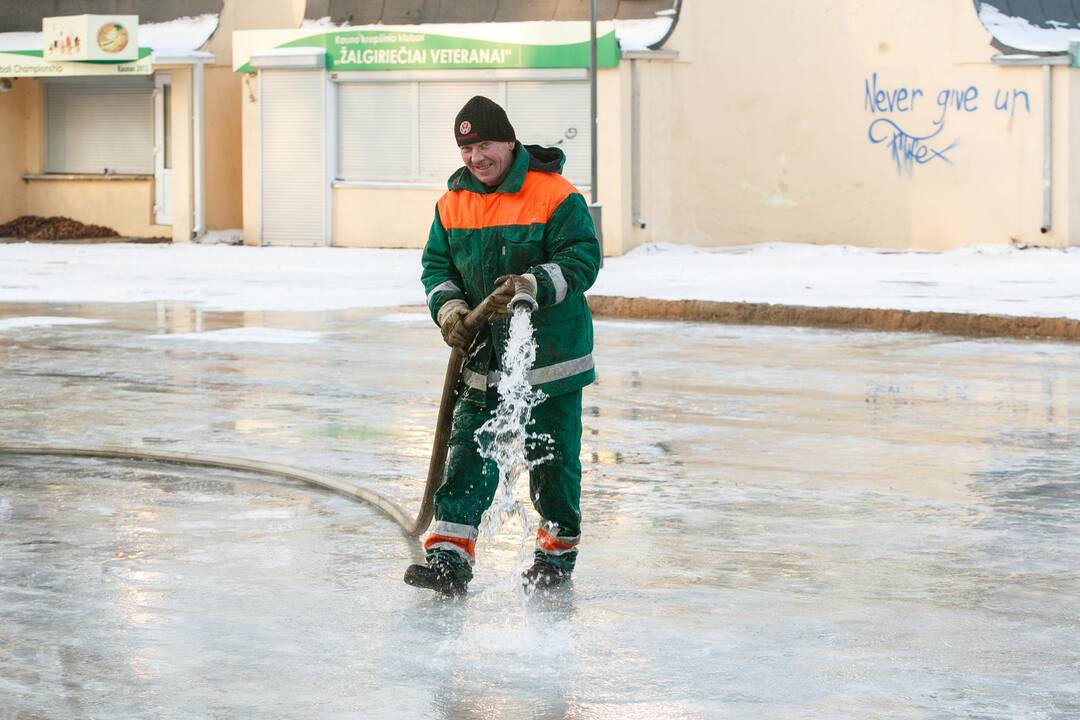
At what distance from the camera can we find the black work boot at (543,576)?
21.7 feet

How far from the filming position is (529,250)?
6.53m

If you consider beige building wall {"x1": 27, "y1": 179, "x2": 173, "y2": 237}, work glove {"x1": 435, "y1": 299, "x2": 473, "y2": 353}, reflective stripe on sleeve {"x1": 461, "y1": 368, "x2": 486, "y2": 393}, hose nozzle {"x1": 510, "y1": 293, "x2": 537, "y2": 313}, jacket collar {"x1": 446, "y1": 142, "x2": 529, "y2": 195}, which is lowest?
reflective stripe on sleeve {"x1": 461, "y1": 368, "x2": 486, "y2": 393}

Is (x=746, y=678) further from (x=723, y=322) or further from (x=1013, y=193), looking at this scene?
(x=1013, y=193)

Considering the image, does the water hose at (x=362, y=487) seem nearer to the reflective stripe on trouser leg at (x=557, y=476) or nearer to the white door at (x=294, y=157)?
the reflective stripe on trouser leg at (x=557, y=476)

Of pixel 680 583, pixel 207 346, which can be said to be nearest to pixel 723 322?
pixel 207 346

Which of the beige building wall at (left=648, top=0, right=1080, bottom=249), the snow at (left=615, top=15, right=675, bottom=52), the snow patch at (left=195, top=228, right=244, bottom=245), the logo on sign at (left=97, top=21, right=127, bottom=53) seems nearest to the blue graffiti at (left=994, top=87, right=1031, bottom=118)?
the beige building wall at (left=648, top=0, right=1080, bottom=249)

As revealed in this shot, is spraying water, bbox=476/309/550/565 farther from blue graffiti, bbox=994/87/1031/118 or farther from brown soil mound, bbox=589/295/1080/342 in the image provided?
blue graffiti, bbox=994/87/1031/118

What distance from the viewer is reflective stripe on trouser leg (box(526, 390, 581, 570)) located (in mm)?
6570

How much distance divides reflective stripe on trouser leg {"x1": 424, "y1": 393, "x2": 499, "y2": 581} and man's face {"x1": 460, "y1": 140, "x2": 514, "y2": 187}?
0.79 meters

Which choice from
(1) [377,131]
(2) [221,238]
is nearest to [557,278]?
(1) [377,131]

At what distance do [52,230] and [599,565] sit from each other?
1125 inches

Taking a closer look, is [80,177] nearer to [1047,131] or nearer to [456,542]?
[1047,131]

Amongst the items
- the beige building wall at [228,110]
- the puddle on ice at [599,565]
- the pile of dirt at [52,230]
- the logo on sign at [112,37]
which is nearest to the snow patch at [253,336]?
the puddle on ice at [599,565]

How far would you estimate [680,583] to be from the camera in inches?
265
